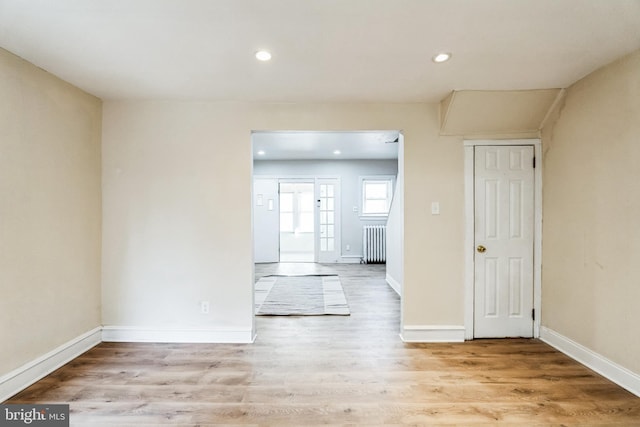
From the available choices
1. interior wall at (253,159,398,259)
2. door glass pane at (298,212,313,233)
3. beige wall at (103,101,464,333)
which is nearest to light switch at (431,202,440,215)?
beige wall at (103,101,464,333)

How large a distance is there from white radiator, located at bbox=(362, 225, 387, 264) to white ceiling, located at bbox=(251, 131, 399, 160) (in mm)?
1780

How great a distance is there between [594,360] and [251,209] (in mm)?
3263

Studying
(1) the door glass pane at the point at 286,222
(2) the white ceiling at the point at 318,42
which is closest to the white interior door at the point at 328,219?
(1) the door glass pane at the point at 286,222

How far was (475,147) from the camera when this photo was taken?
117 inches

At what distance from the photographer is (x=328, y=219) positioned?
732cm

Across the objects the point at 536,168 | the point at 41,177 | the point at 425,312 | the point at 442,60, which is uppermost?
the point at 442,60

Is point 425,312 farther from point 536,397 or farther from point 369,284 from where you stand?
point 369,284

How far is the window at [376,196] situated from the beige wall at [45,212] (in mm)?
5538

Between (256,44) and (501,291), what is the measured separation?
319 centimetres

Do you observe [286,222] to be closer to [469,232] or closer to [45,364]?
[469,232]

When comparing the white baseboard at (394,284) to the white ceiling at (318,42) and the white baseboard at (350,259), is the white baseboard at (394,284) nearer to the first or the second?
the white baseboard at (350,259)

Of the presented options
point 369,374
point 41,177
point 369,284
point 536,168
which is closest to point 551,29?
point 536,168

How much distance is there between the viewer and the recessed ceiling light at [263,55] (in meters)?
2.05

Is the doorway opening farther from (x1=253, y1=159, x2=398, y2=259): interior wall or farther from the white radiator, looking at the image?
the white radiator
